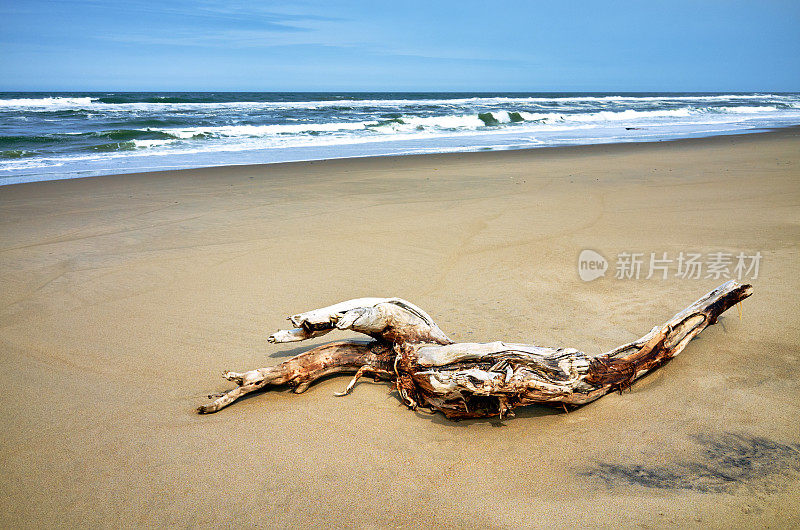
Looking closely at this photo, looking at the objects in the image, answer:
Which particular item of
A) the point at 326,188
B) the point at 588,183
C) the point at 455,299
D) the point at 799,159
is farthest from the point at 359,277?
the point at 799,159

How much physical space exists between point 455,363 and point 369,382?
25.2 inches

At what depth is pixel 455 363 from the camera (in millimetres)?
2645

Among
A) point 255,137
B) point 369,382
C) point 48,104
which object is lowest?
point 369,382

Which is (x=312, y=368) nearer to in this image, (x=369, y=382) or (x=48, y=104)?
(x=369, y=382)

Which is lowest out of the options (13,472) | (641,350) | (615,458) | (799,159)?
(13,472)

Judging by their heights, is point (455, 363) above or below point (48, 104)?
below

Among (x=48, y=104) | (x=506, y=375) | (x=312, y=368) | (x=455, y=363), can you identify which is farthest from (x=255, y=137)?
(x=48, y=104)

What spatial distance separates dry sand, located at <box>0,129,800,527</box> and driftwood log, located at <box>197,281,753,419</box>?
96 millimetres

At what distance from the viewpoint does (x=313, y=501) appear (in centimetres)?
215

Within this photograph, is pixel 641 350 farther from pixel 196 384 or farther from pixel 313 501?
pixel 196 384

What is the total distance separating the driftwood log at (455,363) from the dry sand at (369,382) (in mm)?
96

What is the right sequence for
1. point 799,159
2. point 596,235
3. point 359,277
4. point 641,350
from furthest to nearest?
point 799,159 → point 596,235 → point 359,277 → point 641,350

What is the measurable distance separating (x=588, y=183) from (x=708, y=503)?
776 centimetres

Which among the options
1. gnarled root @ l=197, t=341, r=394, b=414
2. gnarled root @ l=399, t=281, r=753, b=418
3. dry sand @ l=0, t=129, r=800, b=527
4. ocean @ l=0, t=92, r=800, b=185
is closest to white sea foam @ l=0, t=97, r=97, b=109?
ocean @ l=0, t=92, r=800, b=185
